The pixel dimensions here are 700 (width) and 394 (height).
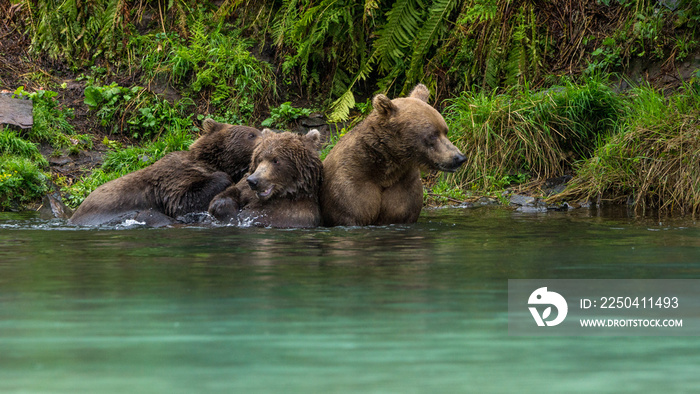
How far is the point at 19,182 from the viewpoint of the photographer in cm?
1035

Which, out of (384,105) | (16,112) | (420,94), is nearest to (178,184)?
(384,105)

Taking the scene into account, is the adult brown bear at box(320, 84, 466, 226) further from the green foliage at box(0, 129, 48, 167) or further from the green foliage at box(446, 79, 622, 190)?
the green foliage at box(0, 129, 48, 167)

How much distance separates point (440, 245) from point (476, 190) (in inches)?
188

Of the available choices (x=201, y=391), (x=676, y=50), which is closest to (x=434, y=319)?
(x=201, y=391)

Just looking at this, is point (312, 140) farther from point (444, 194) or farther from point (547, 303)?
point (547, 303)

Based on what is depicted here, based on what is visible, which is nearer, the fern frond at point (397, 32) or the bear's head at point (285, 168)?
the bear's head at point (285, 168)

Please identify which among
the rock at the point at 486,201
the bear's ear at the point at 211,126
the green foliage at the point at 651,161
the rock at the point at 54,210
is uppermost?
the bear's ear at the point at 211,126

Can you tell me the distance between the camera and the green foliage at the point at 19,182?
1023 cm

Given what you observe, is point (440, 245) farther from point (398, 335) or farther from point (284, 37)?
point (284, 37)

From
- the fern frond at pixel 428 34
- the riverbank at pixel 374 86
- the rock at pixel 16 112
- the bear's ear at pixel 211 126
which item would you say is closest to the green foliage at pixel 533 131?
the riverbank at pixel 374 86

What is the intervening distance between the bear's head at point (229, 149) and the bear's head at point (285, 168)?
593mm

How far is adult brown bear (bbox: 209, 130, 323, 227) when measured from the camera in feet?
23.6

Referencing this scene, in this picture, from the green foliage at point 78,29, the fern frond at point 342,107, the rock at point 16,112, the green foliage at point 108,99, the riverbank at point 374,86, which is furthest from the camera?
the green foliage at point 78,29

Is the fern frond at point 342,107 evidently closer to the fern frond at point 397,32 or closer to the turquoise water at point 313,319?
the fern frond at point 397,32
